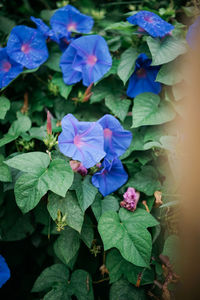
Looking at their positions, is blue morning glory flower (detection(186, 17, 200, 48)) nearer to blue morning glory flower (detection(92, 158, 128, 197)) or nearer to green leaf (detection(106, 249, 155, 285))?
blue morning glory flower (detection(92, 158, 128, 197))

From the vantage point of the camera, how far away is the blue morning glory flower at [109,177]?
130 centimetres

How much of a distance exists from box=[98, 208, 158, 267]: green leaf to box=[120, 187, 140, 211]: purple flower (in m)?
0.05

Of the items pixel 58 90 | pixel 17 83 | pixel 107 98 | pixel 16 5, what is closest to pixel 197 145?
pixel 107 98

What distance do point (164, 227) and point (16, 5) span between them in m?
1.99

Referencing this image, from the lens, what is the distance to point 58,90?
68.7 inches

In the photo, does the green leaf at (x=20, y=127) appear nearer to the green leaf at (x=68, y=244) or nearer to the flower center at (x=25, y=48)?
the flower center at (x=25, y=48)

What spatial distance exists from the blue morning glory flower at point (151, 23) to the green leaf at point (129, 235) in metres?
0.95

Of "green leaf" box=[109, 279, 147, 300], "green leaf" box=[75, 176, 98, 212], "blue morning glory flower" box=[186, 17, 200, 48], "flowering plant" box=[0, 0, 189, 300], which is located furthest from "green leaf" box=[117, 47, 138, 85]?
"green leaf" box=[109, 279, 147, 300]

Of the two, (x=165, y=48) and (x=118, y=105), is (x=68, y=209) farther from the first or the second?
(x=165, y=48)

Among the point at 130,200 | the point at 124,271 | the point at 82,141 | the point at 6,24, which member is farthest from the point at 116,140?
the point at 6,24

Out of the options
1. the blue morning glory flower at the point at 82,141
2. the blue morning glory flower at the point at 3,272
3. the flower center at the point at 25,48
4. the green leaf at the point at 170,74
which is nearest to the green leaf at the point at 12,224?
the blue morning glory flower at the point at 3,272

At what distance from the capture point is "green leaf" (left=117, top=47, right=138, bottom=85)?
4.93ft

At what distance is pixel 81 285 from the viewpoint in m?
1.37

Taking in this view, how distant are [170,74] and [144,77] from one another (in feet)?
0.50
